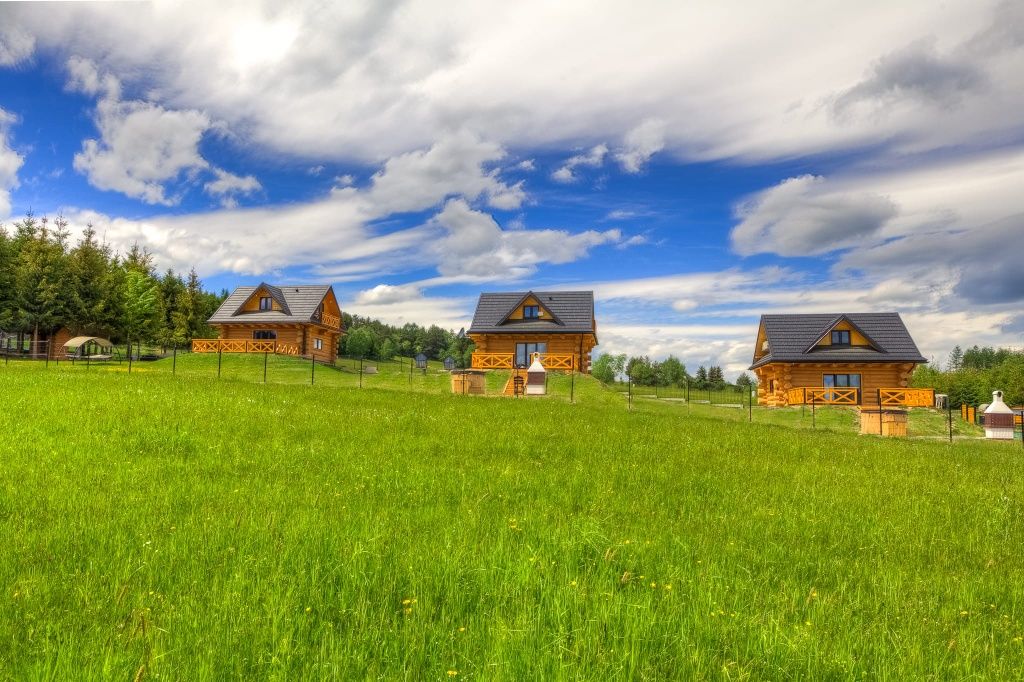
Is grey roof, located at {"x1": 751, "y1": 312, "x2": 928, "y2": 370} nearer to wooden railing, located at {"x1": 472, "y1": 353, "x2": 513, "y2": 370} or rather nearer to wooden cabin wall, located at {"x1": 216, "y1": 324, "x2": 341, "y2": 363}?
wooden railing, located at {"x1": 472, "y1": 353, "x2": 513, "y2": 370}

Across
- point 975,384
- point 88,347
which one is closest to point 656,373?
point 975,384

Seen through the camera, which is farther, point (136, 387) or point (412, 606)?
point (136, 387)

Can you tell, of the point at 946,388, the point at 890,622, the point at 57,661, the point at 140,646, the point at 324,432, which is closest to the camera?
the point at 57,661

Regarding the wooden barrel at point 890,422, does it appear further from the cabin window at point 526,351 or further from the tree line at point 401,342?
the tree line at point 401,342

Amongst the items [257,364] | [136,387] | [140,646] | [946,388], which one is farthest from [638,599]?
[946,388]

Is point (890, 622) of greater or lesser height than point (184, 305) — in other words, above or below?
below

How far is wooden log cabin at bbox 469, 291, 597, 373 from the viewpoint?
41.5 metres

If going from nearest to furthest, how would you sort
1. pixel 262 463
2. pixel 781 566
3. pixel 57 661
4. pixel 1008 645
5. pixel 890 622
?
pixel 57 661
pixel 1008 645
pixel 890 622
pixel 781 566
pixel 262 463

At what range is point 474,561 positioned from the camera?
4.84 meters

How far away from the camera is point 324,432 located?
10.8m

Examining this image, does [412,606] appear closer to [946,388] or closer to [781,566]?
[781,566]

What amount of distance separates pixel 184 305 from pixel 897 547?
70.3 meters

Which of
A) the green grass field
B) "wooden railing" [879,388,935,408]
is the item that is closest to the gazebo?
the green grass field

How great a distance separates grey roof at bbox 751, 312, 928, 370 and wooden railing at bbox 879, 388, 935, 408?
210 cm
